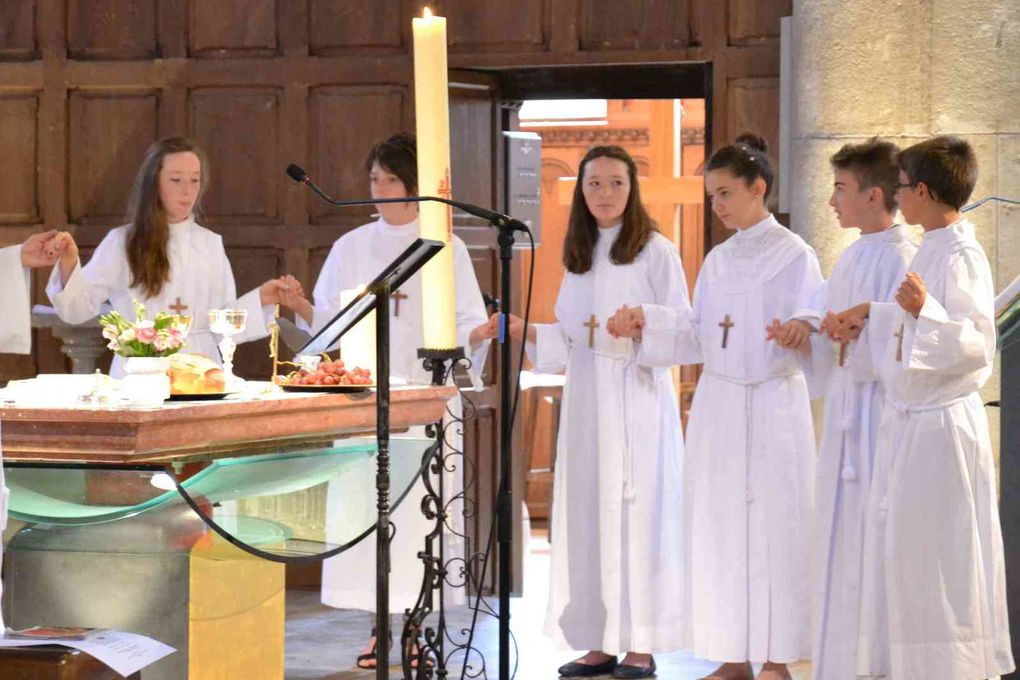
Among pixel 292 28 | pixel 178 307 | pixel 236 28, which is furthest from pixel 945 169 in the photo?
pixel 236 28

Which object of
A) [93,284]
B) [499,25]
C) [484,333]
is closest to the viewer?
[484,333]

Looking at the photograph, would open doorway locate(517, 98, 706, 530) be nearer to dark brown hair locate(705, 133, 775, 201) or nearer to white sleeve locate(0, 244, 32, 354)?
dark brown hair locate(705, 133, 775, 201)

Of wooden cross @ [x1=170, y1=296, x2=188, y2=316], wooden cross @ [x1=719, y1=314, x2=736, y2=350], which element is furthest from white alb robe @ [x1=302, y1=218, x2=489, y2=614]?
wooden cross @ [x1=719, y1=314, x2=736, y2=350]

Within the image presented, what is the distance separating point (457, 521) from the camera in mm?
6371

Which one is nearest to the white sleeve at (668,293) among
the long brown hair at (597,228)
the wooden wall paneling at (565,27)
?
the long brown hair at (597,228)

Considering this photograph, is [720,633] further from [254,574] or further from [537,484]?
[537,484]

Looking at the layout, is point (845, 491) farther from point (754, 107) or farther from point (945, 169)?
point (754, 107)

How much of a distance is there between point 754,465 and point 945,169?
1.31 m

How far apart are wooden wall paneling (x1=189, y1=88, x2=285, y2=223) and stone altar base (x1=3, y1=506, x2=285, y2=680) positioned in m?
3.57

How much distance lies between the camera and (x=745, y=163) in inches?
227

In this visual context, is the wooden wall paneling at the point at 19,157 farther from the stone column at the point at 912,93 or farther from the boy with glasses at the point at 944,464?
the boy with glasses at the point at 944,464

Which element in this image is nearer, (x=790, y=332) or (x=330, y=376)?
(x=330, y=376)

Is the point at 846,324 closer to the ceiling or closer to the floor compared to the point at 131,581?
closer to the ceiling

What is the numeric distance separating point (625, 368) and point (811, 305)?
31.1 inches
